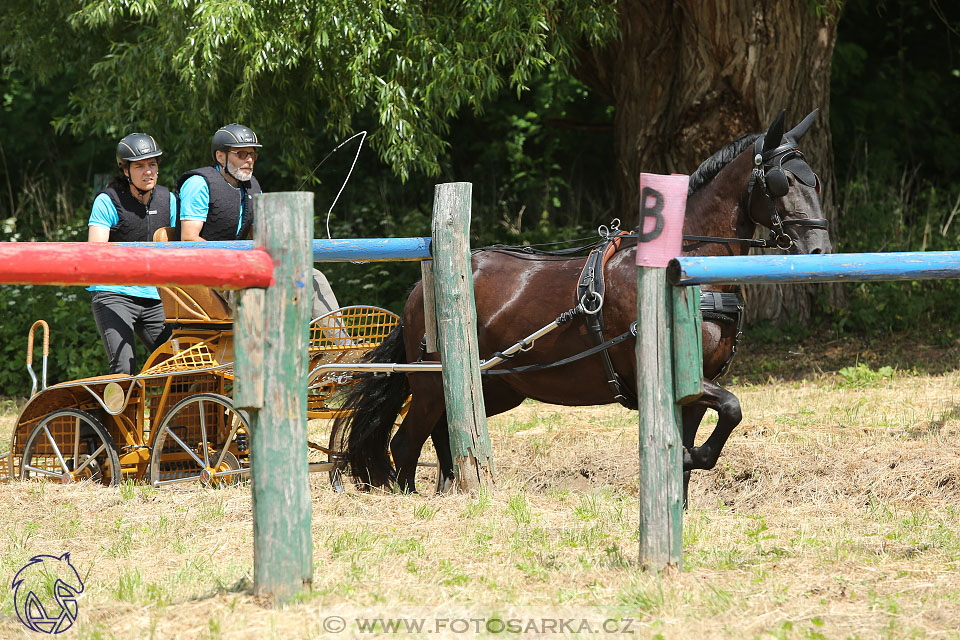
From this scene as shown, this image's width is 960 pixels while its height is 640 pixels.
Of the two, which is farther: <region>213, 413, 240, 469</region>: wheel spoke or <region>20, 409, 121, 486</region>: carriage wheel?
<region>20, 409, 121, 486</region>: carriage wheel

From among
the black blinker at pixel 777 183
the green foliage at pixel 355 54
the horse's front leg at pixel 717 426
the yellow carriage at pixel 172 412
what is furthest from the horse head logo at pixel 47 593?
the green foliage at pixel 355 54

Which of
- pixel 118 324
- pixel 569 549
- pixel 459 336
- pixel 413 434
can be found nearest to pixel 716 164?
pixel 459 336

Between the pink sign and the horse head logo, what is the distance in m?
2.21

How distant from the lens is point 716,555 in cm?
397

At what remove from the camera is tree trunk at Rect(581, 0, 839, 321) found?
9867mm

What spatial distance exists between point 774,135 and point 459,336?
6.08 feet

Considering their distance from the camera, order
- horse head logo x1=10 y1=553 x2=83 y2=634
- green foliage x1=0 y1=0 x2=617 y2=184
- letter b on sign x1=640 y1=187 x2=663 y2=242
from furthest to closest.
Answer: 1. green foliage x1=0 y1=0 x2=617 y2=184
2. letter b on sign x1=640 y1=187 x2=663 y2=242
3. horse head logo x1=10 y1=553 x2=83 y2=634

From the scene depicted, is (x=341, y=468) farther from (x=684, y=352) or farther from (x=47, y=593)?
(x=684, y=352)

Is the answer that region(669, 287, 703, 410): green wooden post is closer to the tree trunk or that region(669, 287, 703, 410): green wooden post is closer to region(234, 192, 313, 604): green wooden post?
region(234, 192, 313, 604): green wooden post

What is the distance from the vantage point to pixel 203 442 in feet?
18.7

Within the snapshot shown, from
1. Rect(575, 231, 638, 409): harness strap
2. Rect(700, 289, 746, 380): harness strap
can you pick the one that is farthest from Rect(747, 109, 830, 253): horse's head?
Rect(575, 231, 638, 409): harness strap

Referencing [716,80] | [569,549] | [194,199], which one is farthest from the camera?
[716,80]

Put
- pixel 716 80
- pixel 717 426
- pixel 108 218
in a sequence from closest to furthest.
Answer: pixel 717 426 < pixel 108 218 < pixel 716 80

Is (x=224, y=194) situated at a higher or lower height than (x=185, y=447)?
higher
